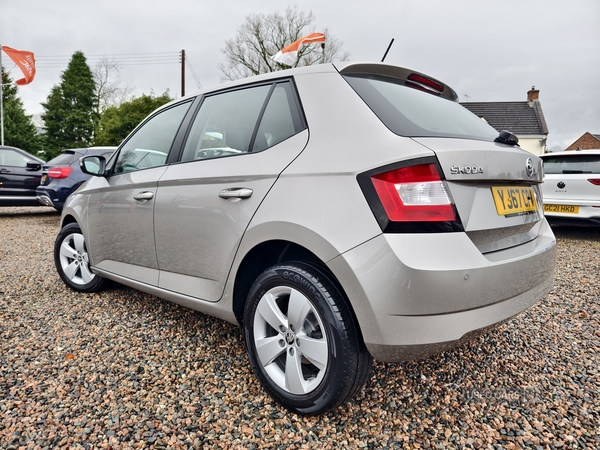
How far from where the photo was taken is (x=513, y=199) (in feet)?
5.65

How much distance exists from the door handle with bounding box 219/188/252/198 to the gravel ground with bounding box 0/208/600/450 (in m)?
0.96

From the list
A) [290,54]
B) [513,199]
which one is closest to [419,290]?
[513,199]

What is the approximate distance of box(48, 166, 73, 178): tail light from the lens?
7422 millimetres

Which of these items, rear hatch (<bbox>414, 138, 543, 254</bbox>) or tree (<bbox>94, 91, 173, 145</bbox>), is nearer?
rear hatch (<bbox>414, 138, 543, 254</bbox>)

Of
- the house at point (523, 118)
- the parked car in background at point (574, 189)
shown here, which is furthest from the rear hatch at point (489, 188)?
the house at point (523, 118)

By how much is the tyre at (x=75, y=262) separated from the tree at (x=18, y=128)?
3116 cm

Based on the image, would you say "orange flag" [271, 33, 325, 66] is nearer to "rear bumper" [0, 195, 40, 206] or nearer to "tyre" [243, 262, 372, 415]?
"rear bumper" [0, 195, 40, 206]

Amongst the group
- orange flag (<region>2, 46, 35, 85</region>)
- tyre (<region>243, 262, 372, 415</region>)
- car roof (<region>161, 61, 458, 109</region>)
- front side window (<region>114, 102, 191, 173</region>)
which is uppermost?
orange flag (<region>2, 46, 35, 85</region>)

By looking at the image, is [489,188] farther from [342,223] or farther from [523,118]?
[523,118]

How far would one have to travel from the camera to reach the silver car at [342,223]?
142 centimetres

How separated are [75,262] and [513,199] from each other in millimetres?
3440

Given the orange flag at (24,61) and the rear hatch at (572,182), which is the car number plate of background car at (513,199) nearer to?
the rear hatch at (572,182)

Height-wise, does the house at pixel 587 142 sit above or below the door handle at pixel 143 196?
below

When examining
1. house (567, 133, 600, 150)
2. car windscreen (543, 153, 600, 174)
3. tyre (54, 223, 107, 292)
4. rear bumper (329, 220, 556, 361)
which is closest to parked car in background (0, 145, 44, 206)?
tyre (54, 223, 107, 292)
